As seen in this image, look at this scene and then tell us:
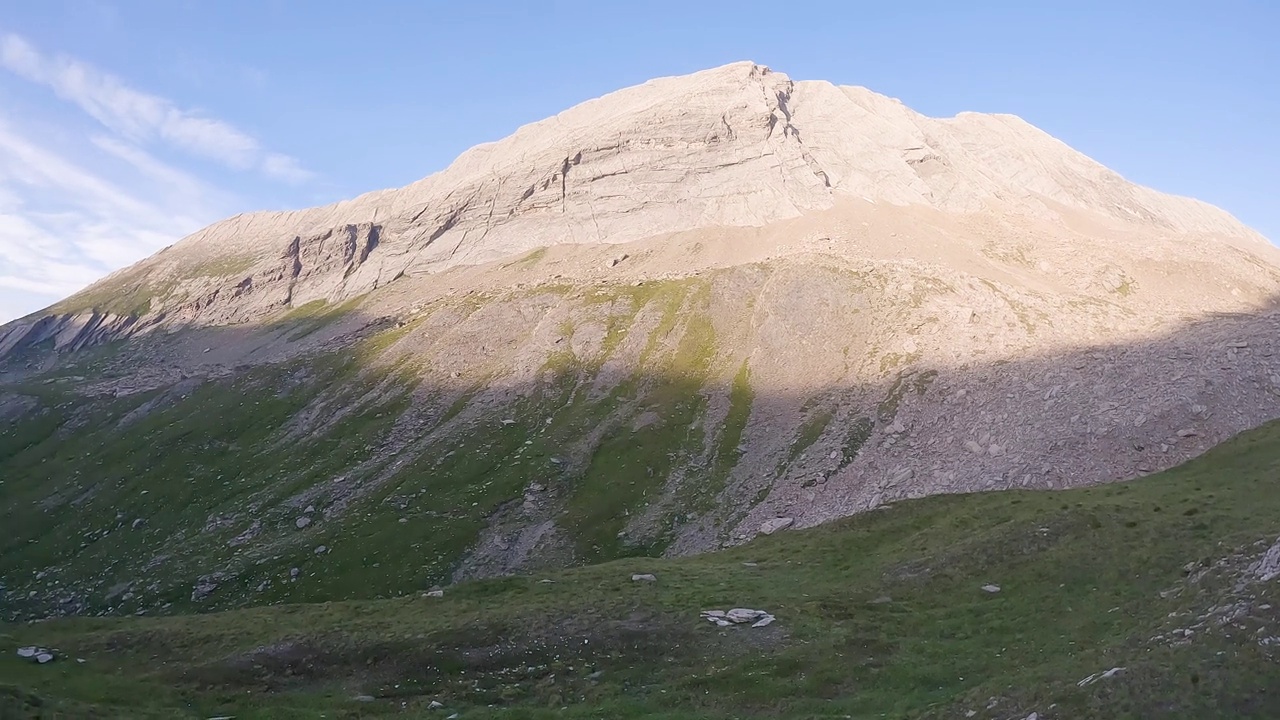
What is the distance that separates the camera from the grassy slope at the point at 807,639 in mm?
26281

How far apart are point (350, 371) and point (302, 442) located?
2147 centimetres

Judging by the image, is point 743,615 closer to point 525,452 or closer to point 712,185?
point 525,452

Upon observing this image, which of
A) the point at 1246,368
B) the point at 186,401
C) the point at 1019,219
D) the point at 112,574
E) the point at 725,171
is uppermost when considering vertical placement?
the point at 725,171

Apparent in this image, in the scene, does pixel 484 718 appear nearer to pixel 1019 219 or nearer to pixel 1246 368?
pixel 1246 368

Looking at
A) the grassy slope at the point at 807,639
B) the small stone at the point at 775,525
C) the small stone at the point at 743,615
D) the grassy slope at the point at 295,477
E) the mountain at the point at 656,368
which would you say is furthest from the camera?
the grassy slope at the point at 295,477

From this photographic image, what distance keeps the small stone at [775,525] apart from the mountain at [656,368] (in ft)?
1.40

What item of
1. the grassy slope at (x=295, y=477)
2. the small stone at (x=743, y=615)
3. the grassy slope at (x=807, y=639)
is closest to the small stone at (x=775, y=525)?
the grassy slope at (x=295, y=477)

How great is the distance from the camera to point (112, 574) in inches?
3334

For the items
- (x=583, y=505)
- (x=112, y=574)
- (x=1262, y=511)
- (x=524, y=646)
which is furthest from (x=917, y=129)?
(x=112, y=574)

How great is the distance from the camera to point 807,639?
37906 mm

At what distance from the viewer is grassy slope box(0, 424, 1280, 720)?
86.2 feet

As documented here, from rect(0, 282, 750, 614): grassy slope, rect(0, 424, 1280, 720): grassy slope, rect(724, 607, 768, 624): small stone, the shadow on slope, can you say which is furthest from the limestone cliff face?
rect(724, 607, 768, 624): small stone

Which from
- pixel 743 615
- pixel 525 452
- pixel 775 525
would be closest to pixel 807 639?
pixel 743 615

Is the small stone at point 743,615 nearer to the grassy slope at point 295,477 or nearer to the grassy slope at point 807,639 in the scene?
the grassy slope at point 807,639
